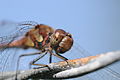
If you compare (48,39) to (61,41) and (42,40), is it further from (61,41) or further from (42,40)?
(61,41)

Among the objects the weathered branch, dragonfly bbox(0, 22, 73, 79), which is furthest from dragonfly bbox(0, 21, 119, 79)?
the weathered branch

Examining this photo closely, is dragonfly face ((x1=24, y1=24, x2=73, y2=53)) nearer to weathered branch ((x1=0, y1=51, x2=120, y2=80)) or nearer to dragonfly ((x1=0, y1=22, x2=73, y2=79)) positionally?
dragonfly ((x1=0, y1=22, x2=73, y2=79))

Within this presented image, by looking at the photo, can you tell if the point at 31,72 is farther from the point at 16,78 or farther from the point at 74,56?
the point at 74,56

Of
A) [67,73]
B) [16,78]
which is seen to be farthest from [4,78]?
[67,73]

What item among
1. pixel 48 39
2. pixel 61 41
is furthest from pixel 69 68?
pixel 48 39

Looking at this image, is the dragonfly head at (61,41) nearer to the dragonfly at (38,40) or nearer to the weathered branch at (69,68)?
the dragonfly at (38,40)
